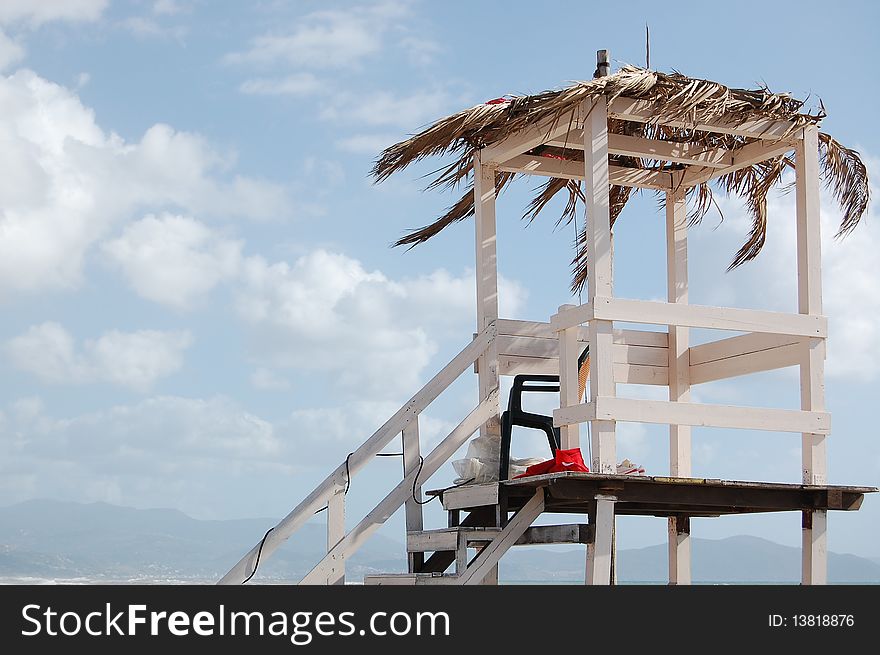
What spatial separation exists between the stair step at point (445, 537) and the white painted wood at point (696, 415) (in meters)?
0.97

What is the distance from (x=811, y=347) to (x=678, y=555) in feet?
8.81

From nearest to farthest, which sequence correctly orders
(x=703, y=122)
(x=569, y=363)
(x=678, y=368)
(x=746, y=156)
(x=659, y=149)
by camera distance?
(x=569, y=363), (x=703, y=122), (x=659, y=149), (x=746, y=156), (x=678, y=368)

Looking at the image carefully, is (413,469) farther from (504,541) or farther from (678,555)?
(678,555)

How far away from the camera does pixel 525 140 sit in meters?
11.2

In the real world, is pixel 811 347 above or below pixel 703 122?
below

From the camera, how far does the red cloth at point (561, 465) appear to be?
32.2 feet

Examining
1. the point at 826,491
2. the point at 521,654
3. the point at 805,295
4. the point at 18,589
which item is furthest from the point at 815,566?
the point at 18,589

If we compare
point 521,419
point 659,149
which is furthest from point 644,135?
point 521,419

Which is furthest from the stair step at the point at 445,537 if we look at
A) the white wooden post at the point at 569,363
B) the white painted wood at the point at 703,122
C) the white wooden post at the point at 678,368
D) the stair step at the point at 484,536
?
the white painted wood at the point at 703,122

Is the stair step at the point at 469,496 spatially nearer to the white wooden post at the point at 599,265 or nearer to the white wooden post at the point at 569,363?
the white wooden post at the point at 569,363

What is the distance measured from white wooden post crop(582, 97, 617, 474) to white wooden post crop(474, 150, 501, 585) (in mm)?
1462

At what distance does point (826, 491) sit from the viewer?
10.6m

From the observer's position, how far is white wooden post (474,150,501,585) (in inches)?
443

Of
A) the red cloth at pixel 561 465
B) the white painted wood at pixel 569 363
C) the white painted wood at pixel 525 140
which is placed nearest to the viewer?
the red cloth at pixel 561 465
